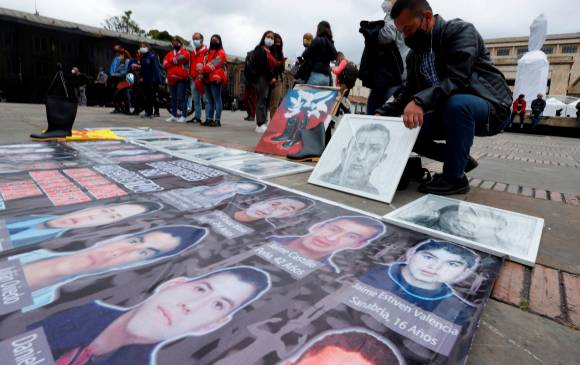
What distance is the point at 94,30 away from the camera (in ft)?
38.4

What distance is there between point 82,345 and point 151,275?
269 mm

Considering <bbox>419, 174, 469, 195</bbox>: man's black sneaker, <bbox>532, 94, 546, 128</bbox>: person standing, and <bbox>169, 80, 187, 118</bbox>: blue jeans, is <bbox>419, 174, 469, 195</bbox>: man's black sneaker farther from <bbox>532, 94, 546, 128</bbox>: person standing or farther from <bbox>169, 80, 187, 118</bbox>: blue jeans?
<bbox>532, 94, 546, 128</bbox>: person standing

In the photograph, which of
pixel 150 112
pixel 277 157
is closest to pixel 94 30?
pixel 150 112

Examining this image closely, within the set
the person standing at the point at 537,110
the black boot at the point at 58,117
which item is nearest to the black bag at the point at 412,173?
the black boot at the point at 58,117

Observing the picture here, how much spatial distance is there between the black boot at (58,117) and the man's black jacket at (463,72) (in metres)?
2.97

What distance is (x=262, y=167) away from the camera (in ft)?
7.70

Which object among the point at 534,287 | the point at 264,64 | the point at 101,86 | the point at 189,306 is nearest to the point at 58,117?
the point at 264,64

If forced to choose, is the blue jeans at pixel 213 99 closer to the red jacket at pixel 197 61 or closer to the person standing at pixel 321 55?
the red jacket at pixel 197 61

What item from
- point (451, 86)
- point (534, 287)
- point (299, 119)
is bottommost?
point (534, 287)

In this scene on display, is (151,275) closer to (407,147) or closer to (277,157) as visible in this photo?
(407,147)

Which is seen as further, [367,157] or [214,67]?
[214,67]

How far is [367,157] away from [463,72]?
664mm

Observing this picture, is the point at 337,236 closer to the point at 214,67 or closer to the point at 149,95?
the point at 214,67

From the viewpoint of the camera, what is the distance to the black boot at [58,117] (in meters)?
2.95
